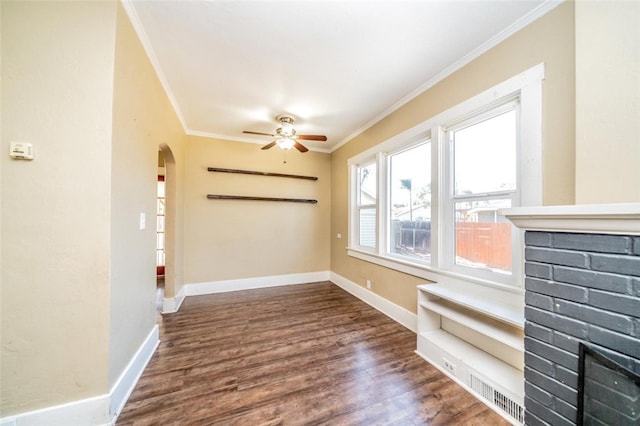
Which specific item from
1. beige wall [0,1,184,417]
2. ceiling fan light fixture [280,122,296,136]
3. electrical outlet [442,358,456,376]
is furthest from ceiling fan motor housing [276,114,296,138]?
electrical outlet [442,358,456,376]

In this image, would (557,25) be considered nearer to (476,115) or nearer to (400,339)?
(476,115)

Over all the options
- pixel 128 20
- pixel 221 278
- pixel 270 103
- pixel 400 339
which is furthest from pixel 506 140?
pixel 221 278

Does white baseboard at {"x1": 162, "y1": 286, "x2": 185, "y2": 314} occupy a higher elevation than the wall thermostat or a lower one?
lower

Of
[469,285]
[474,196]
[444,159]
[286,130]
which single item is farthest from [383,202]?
[286,130]

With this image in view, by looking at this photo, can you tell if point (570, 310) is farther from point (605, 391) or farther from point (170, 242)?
point (170, 242)

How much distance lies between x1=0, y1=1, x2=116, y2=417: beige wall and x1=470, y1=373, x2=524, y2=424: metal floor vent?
2.55 metres

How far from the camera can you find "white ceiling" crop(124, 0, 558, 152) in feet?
5.28

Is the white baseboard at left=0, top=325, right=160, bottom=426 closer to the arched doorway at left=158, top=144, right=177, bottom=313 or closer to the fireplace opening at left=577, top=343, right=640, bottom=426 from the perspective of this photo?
→ the arched doorway at left=158, top=144, right=177, bottom=313

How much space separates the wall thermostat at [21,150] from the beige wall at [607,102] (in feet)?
10.2

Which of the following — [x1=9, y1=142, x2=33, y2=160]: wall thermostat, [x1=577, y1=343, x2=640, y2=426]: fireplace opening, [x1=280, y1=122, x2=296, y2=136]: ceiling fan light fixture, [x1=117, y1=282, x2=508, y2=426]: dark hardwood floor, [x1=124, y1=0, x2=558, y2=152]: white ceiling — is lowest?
[x1=117, y1=282, x2=508, y2=426]: dark hardwood floor

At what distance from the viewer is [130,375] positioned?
173cm

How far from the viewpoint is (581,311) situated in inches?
41.4

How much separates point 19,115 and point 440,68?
10.4ft

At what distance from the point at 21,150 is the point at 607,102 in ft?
10.4
